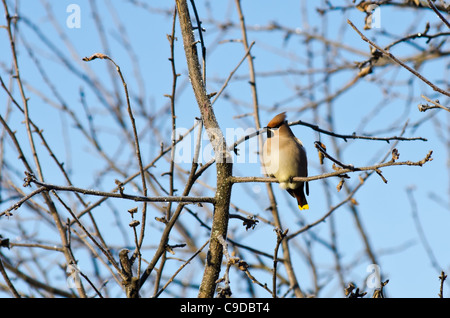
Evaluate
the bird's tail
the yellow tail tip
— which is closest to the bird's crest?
the bird's tail

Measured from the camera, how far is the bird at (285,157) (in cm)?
350

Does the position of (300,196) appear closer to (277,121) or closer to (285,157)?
(285,157)

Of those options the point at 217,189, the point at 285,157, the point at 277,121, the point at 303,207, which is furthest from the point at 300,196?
the point at 217,189

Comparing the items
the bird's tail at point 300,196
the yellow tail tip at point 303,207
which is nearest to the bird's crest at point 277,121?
the bird's tail at point 300,196

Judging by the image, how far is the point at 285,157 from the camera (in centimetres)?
353

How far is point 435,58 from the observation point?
5227 millimetres

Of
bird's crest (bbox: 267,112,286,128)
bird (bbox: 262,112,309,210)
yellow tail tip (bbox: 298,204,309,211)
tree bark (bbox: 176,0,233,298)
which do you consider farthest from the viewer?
yellow tail tip (bbox: 298,204,309,211)

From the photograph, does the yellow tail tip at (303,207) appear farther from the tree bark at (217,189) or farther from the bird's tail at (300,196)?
the tree bark at (217,189)

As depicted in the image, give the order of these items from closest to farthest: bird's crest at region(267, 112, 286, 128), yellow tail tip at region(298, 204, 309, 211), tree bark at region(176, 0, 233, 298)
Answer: tree bark at region(176, 0, 233, 298) → bird's crest at region(267, 112, 286, 128) → yellow tail tip at region(298, 204, 309, 211)

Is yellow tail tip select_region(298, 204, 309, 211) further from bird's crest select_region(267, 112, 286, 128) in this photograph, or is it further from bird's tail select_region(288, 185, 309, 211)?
bird's crest select_region(267, 112, 286, 128)

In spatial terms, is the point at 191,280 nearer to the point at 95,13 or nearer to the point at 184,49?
the point at 95,13

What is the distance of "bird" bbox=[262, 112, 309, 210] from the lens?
3.50m
